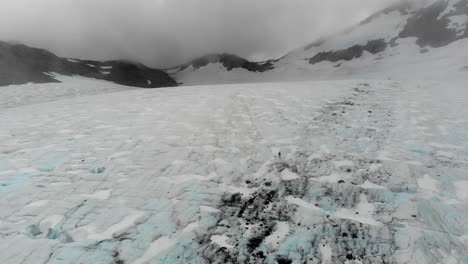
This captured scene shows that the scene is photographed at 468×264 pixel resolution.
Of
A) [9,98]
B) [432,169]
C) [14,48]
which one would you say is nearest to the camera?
[432,169]

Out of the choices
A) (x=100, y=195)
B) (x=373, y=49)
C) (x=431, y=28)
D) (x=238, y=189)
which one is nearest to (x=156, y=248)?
(x=100, y=195)

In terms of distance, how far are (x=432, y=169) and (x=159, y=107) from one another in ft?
33.7

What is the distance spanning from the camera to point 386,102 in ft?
44.6

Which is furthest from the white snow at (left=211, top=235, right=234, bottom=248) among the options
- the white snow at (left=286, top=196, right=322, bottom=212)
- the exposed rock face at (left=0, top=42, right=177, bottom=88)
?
the exposed rock face at (left=0, top=42, right=177, bottom=88)

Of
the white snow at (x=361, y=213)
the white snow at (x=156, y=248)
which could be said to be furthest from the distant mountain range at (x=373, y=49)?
the white snow at (x=156, y=248)

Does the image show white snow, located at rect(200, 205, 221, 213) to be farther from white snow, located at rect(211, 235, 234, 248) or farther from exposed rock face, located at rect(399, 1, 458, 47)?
exposed rock face, located at rect(399, 1, 458, 47)

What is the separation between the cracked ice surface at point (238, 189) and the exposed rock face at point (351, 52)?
15599 cm

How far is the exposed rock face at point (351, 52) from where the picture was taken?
15212 cm

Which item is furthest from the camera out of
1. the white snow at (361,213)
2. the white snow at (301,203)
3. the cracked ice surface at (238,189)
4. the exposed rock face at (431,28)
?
the exposed rock face at (431,28)

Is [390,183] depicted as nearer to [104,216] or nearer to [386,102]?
[104,216]

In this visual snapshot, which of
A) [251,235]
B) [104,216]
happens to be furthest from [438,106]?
[104,216]

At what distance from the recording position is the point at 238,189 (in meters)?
6.51

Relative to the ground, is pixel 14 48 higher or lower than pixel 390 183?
higher

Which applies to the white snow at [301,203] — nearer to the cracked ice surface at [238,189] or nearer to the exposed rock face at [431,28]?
the cracked ice surface at [238,189]
